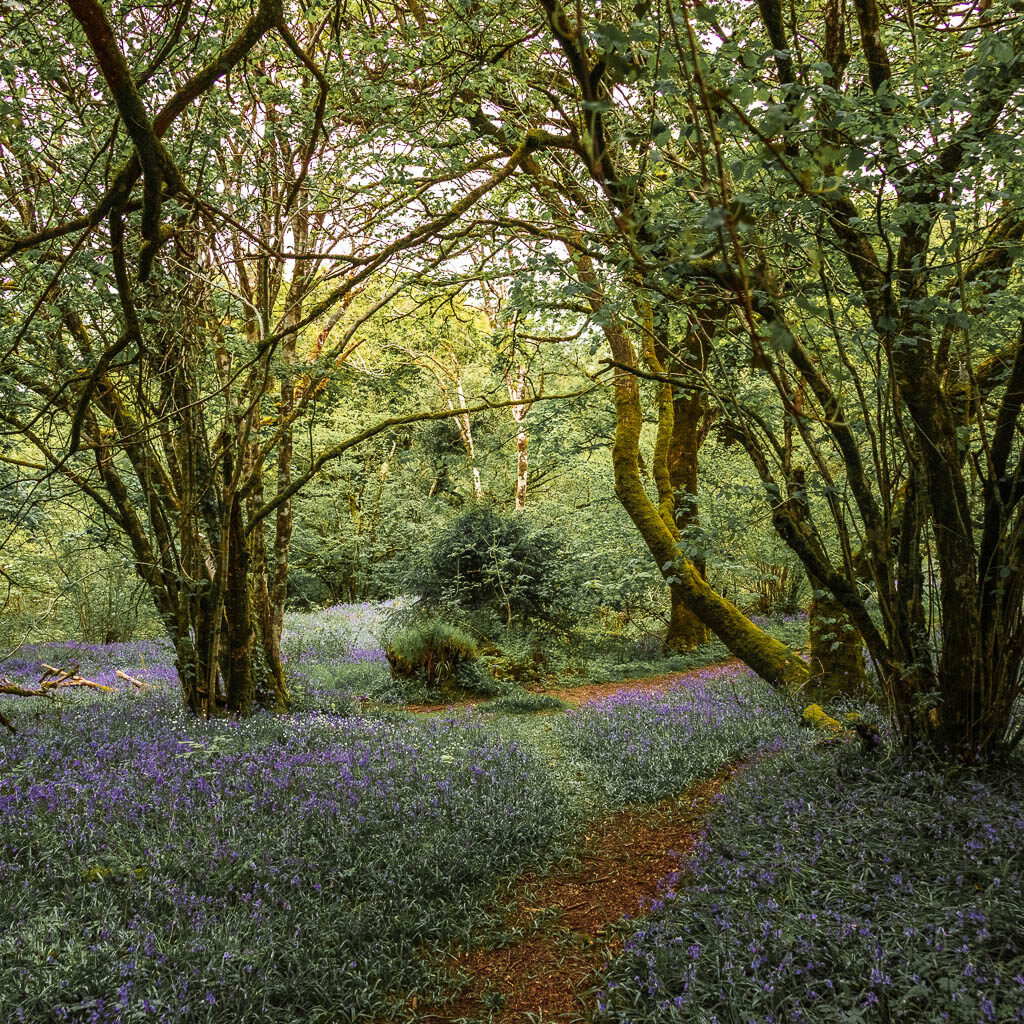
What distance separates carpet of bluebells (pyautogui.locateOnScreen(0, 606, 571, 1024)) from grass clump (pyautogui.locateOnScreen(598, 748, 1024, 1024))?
1.16 m

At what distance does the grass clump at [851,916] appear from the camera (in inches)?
94.9

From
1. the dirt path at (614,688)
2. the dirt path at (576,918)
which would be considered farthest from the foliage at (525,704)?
the dirt path at (576,918)

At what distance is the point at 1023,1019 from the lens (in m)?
2.15

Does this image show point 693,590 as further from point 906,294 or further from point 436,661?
point 436,661

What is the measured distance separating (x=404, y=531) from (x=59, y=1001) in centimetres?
2065

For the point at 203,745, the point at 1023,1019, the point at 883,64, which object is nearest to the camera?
the point at 1023,1019

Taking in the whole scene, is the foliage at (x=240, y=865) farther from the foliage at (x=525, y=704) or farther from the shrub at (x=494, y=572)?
the shrub at (x=494, y=572)

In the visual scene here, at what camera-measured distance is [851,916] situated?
112 inches

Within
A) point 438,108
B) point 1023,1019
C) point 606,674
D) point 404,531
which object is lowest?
point 606,674

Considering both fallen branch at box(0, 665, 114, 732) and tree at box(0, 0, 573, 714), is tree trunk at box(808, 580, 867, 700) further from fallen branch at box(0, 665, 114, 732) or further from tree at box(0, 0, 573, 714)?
fallen branch at box(0, 665, 114, 732)

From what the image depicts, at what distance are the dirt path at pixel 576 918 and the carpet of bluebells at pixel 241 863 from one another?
7.1 inches

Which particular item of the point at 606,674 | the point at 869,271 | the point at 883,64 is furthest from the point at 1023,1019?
the point at 606,674

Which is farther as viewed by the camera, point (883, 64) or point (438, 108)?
point (438, 108)

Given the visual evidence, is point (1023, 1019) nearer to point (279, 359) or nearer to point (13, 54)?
point (13, 54)
